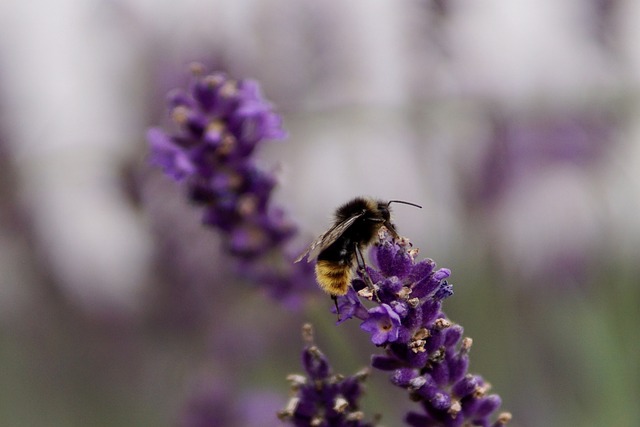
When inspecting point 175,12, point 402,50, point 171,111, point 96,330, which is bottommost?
point 171,111

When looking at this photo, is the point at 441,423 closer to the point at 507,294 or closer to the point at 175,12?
the point at 507,294

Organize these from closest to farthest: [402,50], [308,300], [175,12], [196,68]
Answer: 1. [196,68]
2. [308,300]
3. [402,50]
4. [175,12]

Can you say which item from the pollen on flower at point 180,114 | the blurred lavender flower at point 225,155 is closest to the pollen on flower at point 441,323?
the blurred lavender flower at point 225,155

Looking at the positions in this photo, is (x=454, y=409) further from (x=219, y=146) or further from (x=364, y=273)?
(x=219, y=146)

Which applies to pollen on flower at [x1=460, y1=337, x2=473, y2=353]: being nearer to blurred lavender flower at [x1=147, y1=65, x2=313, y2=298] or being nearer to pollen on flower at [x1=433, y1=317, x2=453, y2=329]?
pollen on flower at [x1=433, y1=317, x2=453, y2=329]

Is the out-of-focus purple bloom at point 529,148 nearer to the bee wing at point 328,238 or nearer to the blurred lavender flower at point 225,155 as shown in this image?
the blurred lavender flower at point 225,155

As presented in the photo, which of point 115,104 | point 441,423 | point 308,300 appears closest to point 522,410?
point 308,300

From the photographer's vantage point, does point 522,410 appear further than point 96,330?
No
